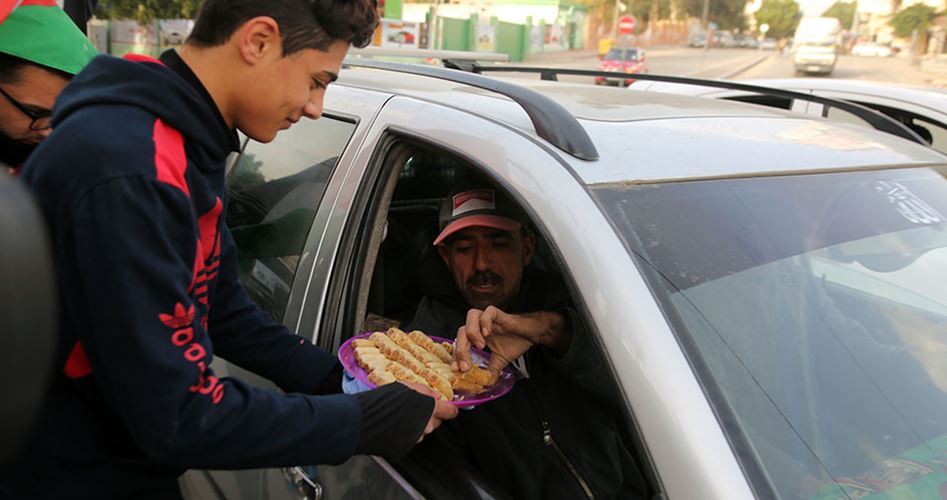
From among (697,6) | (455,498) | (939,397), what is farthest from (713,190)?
(697,6)

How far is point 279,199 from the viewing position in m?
2.23

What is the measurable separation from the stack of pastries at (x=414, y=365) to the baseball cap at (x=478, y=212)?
0.37 meters

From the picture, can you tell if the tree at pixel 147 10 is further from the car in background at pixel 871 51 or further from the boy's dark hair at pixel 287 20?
the car in background at pixel 871 51

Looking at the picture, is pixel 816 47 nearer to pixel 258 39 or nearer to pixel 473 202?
pixel 473 202

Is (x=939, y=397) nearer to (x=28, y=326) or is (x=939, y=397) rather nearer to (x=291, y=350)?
(x=291, y=350)

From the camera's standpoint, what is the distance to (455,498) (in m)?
1.46

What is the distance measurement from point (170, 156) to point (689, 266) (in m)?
0.91

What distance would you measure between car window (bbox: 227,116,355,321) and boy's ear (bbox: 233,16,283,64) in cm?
75

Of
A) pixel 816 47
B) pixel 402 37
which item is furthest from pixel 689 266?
pixel 816 47

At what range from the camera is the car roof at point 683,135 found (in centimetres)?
151

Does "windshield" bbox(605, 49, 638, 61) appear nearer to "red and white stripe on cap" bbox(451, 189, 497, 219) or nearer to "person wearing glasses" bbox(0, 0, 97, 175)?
"red and white stripe on cap" bbox(451, 189, 497, 219)

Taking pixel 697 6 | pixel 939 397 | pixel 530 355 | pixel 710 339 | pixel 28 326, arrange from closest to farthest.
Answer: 1. pixel 28 326
2. pixel 710 339
3. pixel 939 397
4. pixel 530 355
5. pixel 697 6

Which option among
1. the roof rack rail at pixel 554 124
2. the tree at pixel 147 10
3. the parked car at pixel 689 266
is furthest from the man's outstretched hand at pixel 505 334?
the tree at pixel 147 10

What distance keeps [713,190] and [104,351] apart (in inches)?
45.4
